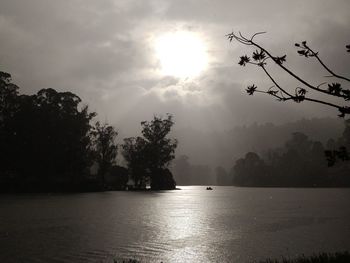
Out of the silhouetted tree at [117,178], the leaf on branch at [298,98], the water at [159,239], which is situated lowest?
the water at [159,239]

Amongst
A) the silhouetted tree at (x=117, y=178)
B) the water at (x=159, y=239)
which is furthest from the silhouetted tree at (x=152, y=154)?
the water at (x=159, y=239)

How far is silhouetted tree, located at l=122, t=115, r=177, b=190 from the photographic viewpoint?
481ft

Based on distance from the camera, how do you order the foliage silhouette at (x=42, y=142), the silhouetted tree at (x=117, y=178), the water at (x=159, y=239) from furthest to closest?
the silhouetted tree at (x=117, y=178), the foliage silhouette at (x=42, y=142), the water at (x=159, y=239)

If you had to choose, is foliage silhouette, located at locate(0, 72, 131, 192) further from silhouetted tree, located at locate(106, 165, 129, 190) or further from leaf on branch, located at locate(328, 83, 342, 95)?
leaf on branch, located at locate(328, 83, 342, 95)

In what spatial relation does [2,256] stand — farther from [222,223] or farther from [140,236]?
[222,223]

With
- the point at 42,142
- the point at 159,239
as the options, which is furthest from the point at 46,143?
the point at 159,239

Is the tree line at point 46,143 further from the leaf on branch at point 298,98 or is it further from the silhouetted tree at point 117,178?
the leaf on branch at point 298,98

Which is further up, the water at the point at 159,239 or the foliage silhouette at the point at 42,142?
the foliage silhouette at the point at 42,142

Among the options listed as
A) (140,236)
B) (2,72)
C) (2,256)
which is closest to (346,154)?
(2,256)

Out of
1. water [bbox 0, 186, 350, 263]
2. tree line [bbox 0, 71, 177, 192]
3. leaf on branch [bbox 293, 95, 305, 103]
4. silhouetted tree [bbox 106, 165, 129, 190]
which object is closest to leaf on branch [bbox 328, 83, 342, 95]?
leaf on branch [bbox 293, 95, 305, 103]

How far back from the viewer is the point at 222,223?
37.0 meters

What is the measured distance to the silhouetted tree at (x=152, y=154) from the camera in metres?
146

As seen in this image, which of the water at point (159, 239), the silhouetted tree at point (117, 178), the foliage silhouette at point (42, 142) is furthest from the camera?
the silhouetted tree at point (117, 178)

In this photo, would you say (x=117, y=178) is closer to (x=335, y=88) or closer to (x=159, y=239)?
(x=159, y=239)
